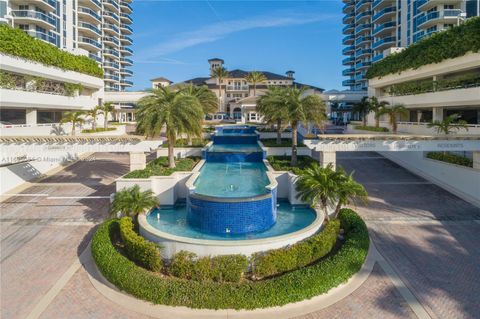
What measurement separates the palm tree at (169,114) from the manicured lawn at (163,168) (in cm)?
196

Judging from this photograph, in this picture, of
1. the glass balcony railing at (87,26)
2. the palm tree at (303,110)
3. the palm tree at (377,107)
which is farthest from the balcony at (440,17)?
the glass balcony railing at (87,26)

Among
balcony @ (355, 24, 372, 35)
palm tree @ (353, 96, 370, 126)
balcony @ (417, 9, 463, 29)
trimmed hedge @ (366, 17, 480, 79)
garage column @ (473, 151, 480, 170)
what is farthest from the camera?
balcony @ (355, 24, 372, 35)

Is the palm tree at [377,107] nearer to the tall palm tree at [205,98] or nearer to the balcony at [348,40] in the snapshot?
the tall palm tree at [205,98]

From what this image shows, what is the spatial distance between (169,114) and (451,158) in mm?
19699

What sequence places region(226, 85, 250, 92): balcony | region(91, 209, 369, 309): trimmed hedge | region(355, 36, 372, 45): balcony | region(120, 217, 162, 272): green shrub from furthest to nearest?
region(226, 85, 250, 92): balcony → region(355, 36, 372, 45): balcony → region(120, 217, 162, 272): green shrub → region(91, 209, 369, 309): trimmed hedge

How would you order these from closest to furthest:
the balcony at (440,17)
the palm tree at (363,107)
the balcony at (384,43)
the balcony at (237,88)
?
1. the palm tree at (363,107)
2. the balcony at (440,17)
3. the balcony at (384,43)
4. the balcony at (237,88)

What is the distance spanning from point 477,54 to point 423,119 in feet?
51.6

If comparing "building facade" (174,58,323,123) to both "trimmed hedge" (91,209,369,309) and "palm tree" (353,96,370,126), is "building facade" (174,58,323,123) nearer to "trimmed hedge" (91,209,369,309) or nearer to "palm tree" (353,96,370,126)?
"palm tree" (353,96,370,126)

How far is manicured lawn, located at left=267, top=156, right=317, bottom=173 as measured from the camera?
24300 millimetres

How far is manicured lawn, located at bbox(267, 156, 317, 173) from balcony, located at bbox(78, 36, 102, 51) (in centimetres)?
5026

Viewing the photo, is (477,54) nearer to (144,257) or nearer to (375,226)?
(375,226)

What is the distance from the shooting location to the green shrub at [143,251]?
43.3ft

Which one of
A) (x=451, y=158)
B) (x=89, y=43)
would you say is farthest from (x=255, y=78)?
(x=451, y=158)

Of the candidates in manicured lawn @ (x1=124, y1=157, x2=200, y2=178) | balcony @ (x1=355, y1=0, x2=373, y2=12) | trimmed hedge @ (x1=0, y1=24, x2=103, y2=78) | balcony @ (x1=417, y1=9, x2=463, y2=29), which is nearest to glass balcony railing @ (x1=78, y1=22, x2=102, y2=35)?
trimmed hedge @ (x1=0, y1=24, x2=103, y2=78)
